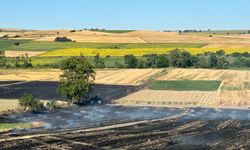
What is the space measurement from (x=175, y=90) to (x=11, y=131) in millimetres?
38373

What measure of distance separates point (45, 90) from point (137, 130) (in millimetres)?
33387

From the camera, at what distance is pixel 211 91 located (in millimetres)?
87812

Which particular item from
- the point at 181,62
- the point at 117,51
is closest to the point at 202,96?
the point at 181,62

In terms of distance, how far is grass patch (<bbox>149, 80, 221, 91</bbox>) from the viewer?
296ft

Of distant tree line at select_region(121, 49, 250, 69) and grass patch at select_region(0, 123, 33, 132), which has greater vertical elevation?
distant tree line at select_region(121, 49, 250, 69)

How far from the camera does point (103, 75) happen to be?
355 feet

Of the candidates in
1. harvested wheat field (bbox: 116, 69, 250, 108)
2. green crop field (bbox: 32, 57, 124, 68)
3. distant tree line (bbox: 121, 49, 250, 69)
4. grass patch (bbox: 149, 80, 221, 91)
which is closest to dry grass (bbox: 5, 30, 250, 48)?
distant tree line (bbox: 121, 49, 250, 69)

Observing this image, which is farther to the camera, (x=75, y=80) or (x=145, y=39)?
(x=145, y=39)

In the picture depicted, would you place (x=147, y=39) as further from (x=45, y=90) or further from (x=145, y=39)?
(x=45, y=90)

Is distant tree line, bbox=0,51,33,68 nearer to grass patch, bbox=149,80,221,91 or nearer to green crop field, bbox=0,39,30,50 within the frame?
green crop field, bbox=0,39,30,50

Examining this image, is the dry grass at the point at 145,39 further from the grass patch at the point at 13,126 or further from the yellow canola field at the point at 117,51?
the grass patch at the point at 13,126

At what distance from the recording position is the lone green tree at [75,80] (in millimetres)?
75188

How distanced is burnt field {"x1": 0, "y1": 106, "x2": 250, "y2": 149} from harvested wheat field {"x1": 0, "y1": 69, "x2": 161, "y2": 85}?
82.9 feet

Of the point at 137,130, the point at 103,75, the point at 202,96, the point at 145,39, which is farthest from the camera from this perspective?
the point at 145,39
